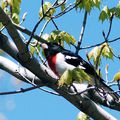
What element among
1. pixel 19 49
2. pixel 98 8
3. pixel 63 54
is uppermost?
pixel 98 8

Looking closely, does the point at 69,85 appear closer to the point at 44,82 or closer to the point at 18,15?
the point at 44,82

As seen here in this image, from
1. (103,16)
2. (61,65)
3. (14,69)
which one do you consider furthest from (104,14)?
(14,69)

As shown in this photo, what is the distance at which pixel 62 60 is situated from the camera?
15.5ft

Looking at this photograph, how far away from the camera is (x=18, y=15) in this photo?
527 cm

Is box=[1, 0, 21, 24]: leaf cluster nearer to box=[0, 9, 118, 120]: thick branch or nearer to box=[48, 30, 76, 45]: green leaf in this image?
box=[48, 30, 76, 45]: green leaf

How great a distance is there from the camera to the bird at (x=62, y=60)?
4414mm

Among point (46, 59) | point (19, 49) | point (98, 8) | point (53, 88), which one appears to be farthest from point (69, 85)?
point (98, 8)

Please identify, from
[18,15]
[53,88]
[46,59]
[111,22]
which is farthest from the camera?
[18,15]

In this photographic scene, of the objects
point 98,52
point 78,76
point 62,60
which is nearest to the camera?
point 78,76

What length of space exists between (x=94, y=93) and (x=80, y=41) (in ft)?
2.58

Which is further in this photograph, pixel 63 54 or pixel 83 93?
pixel 63 54

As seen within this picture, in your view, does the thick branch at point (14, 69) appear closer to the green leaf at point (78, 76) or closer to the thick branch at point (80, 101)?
the thick branch at point (80, 101)

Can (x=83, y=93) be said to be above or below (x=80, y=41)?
below

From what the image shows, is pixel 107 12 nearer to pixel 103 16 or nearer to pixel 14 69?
pixel 103 16
